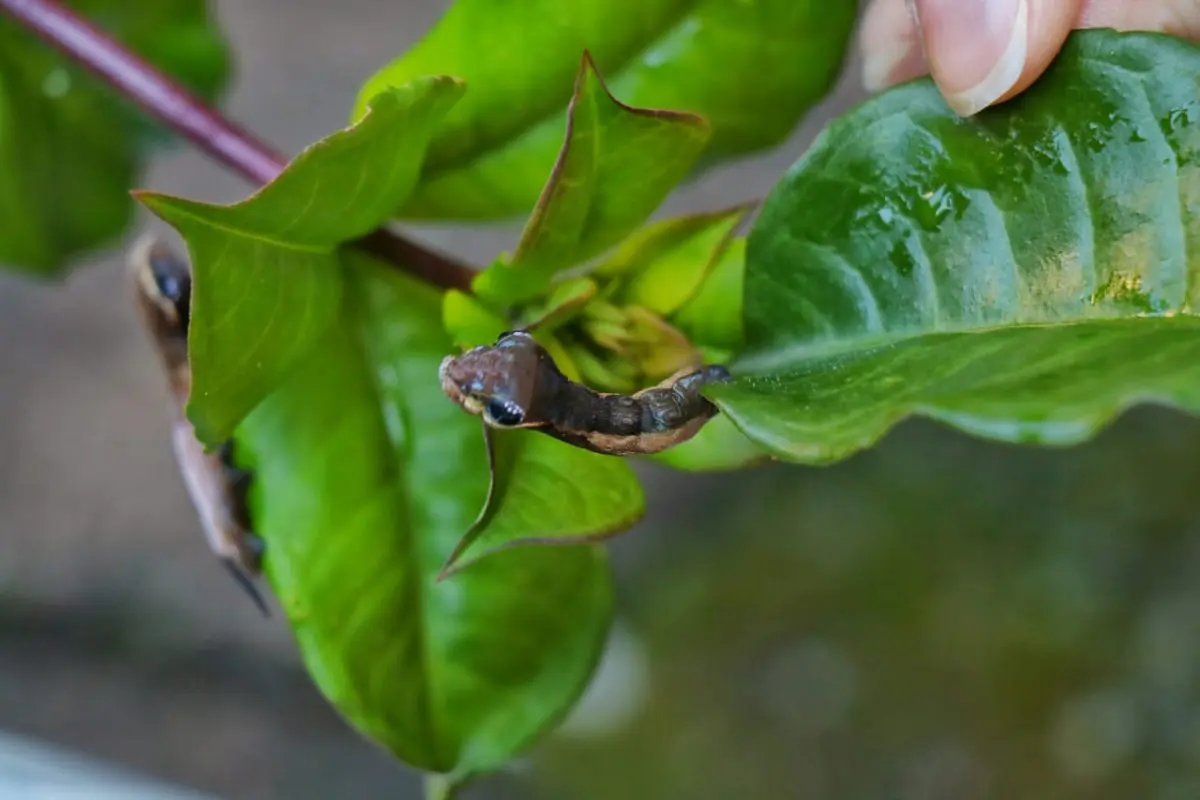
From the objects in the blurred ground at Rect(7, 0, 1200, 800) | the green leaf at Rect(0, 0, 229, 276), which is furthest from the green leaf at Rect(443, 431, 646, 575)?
the blurred ground at Rect(7, 0, 1200, 800)

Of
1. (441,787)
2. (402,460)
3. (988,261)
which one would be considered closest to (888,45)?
(988,261)

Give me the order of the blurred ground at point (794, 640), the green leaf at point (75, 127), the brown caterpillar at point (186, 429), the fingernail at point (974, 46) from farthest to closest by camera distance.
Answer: the blurred ground at point (794, 640) < the green leaf at point (75, 127) < the brown caterpillar at point (186, 429) < the fingernail at point (974, 46)

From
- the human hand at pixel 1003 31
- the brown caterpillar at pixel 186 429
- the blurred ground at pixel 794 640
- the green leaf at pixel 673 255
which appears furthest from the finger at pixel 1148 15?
the blurred ground at pixel 794 640

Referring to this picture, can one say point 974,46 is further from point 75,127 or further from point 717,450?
point 75,127

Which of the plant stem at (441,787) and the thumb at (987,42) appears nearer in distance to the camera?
the thumb at (987,42)

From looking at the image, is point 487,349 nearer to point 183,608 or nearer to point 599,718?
point 599,718

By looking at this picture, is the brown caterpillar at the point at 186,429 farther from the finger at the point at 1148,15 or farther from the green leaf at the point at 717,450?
the finger at the point at 1148,15

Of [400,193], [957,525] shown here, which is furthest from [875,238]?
[957,525]
